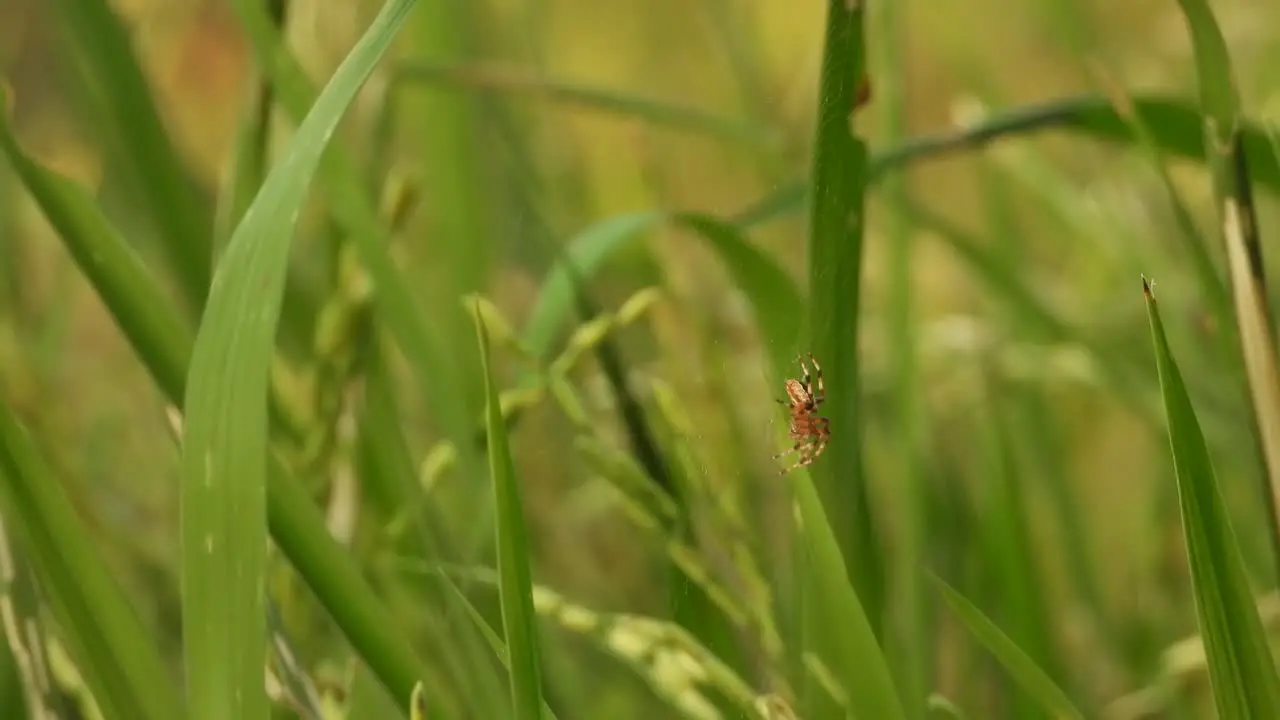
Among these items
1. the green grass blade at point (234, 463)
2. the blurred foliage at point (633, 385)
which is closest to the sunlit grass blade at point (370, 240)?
the blurred foliage at point (633, 385)

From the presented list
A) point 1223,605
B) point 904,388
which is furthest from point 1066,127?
point 1223,605

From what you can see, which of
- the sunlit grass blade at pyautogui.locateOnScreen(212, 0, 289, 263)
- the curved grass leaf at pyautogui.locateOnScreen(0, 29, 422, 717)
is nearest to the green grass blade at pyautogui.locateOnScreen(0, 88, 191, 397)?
the curved grass leaf at pyautogui.locateOnScreen(0, 29, 422, 717)

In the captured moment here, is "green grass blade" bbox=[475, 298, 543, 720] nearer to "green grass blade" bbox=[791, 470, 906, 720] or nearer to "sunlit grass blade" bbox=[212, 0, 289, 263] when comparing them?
"green grass blade" bbox=[791, 470, 906, 720]

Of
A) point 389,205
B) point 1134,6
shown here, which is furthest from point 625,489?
point 1134,6

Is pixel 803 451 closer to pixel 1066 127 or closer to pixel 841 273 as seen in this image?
pixel 841 273

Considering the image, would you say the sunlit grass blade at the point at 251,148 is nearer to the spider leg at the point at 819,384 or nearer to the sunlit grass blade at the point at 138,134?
the sunlit grass blade at the point at 138,134

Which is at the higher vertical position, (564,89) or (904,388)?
(564,89)

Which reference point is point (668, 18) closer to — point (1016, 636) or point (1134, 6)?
point (1134, 6)
